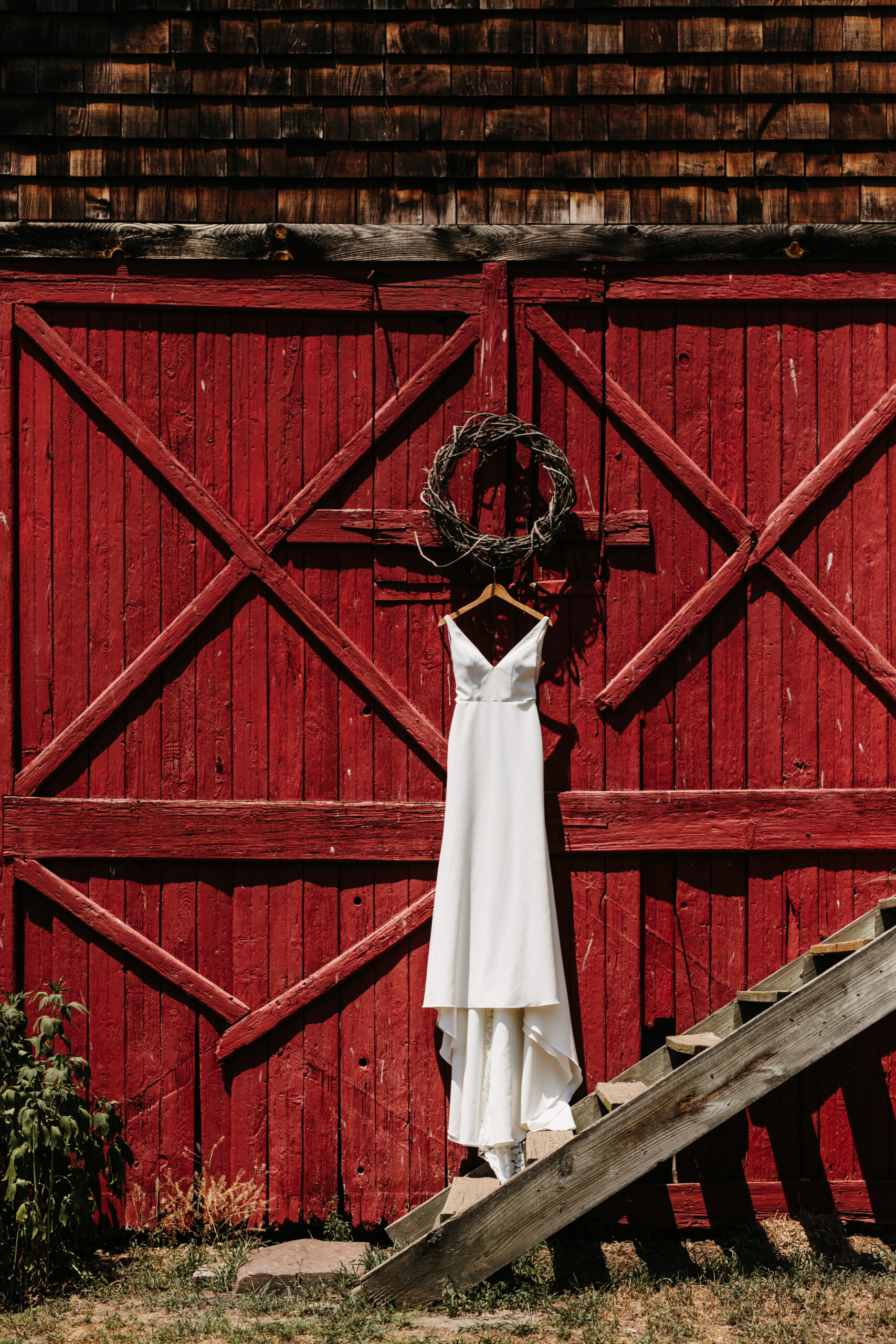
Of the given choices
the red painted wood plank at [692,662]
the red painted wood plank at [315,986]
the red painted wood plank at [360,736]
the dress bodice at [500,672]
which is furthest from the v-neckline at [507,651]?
the red painted wood plank at [315,986]

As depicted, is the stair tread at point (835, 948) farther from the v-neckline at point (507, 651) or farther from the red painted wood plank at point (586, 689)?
the v-neckline at point (507, 651)

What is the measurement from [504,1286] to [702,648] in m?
2.81

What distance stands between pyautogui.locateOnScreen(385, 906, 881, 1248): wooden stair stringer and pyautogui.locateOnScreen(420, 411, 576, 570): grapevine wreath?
2.16 metres

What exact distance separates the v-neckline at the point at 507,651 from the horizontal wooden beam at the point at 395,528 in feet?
1.39

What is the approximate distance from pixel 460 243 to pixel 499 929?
3121 mm

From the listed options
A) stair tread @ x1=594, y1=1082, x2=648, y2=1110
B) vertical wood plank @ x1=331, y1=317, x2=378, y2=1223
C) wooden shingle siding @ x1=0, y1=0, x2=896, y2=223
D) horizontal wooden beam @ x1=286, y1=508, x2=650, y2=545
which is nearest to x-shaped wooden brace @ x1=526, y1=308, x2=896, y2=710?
horizontal wooden beam @ x1=286, y1=508, x2=650, y2=545

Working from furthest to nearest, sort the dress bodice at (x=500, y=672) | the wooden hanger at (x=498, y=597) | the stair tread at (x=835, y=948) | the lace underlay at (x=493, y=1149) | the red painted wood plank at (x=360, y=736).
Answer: the red painted wood plank at (x=360, y=736)
the wooden hanger at (x=498, y=597)
the dress bodice at (x=500, y=672)
the lace underlay at (x=493, y=1149)
the stair tread at (x=835, y=948)

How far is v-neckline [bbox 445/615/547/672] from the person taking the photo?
4410 mm

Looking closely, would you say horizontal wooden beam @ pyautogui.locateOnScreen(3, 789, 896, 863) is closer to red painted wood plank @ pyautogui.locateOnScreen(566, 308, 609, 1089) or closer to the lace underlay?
red painted wood plank @ pyautogui.locateOnScreen(566, 308, 609, 1089)

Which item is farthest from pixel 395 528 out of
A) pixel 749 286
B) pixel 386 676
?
pixel 749 286

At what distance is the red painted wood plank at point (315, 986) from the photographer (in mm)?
4594

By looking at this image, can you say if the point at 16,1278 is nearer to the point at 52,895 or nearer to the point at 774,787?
the point at 52,895

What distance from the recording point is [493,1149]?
4.22 m

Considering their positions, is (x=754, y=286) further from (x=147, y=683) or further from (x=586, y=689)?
(x=147, y=683)
